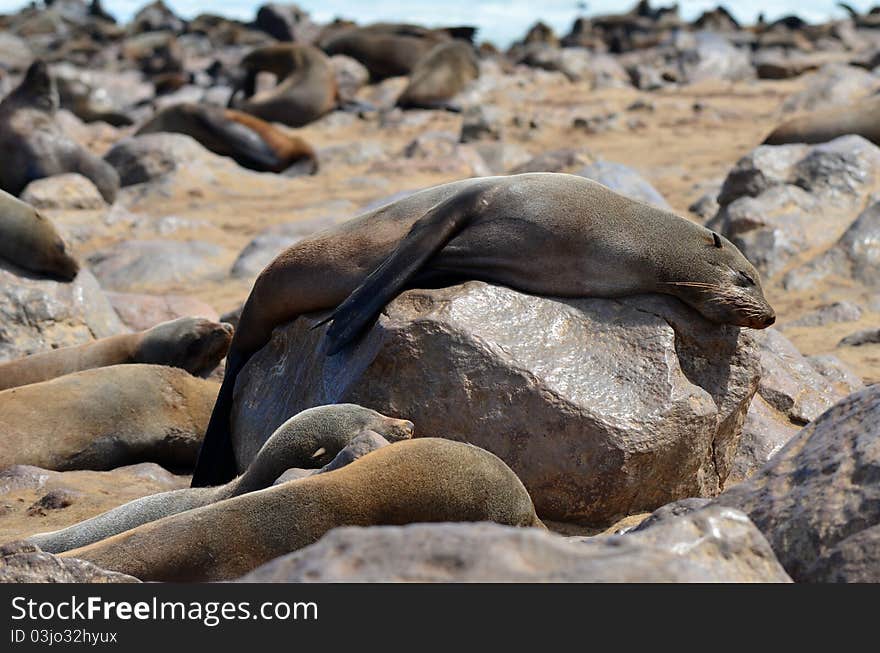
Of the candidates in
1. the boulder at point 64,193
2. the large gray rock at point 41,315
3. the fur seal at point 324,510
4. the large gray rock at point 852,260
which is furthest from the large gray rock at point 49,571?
the boulder at point 64,193

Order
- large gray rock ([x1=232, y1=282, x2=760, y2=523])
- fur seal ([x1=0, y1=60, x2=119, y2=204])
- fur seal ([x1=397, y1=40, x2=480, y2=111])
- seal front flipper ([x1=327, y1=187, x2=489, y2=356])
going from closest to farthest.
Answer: large gray rock ([x1=232, y1=282, x2=760, y2=523]), seal front flipper ([x1=327, y1=187, x2=489, y2=356]), fur seal ([x1=0, y1=60, x2=119, y2=204]), fur seal ([x1=397, y1=40, x2=480, y2=111])

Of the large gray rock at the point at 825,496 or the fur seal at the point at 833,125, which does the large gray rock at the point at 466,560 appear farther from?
the fur seal at the point at 833,125

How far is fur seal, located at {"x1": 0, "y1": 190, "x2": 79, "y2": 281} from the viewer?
728cm

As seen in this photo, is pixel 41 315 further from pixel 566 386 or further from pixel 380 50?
pixel 380 50

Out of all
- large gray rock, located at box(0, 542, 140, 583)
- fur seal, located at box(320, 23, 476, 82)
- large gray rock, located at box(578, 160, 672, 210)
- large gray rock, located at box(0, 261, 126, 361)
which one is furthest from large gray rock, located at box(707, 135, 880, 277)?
fur seal, located at box(320, 23, 476, 82)

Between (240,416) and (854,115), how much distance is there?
8243 millimetres

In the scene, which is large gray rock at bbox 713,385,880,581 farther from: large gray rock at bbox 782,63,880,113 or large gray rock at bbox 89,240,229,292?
large gray rock at bbox 782,63,880,113

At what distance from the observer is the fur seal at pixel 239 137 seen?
13.9 meters

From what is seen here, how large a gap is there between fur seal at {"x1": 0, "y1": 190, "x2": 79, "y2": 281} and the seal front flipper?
313 centimetres

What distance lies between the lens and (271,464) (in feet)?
14.0

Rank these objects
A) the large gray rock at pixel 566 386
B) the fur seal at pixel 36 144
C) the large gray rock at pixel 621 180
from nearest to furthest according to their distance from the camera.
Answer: the large gray rock at pixel 566 386, the large gray rock at pixel 621 180, the fur seal at pixel 36 144

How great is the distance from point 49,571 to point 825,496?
6.79 feet

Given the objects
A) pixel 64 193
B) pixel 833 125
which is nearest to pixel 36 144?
pixel 64 193

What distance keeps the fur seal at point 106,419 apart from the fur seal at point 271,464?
1559 millimetres
